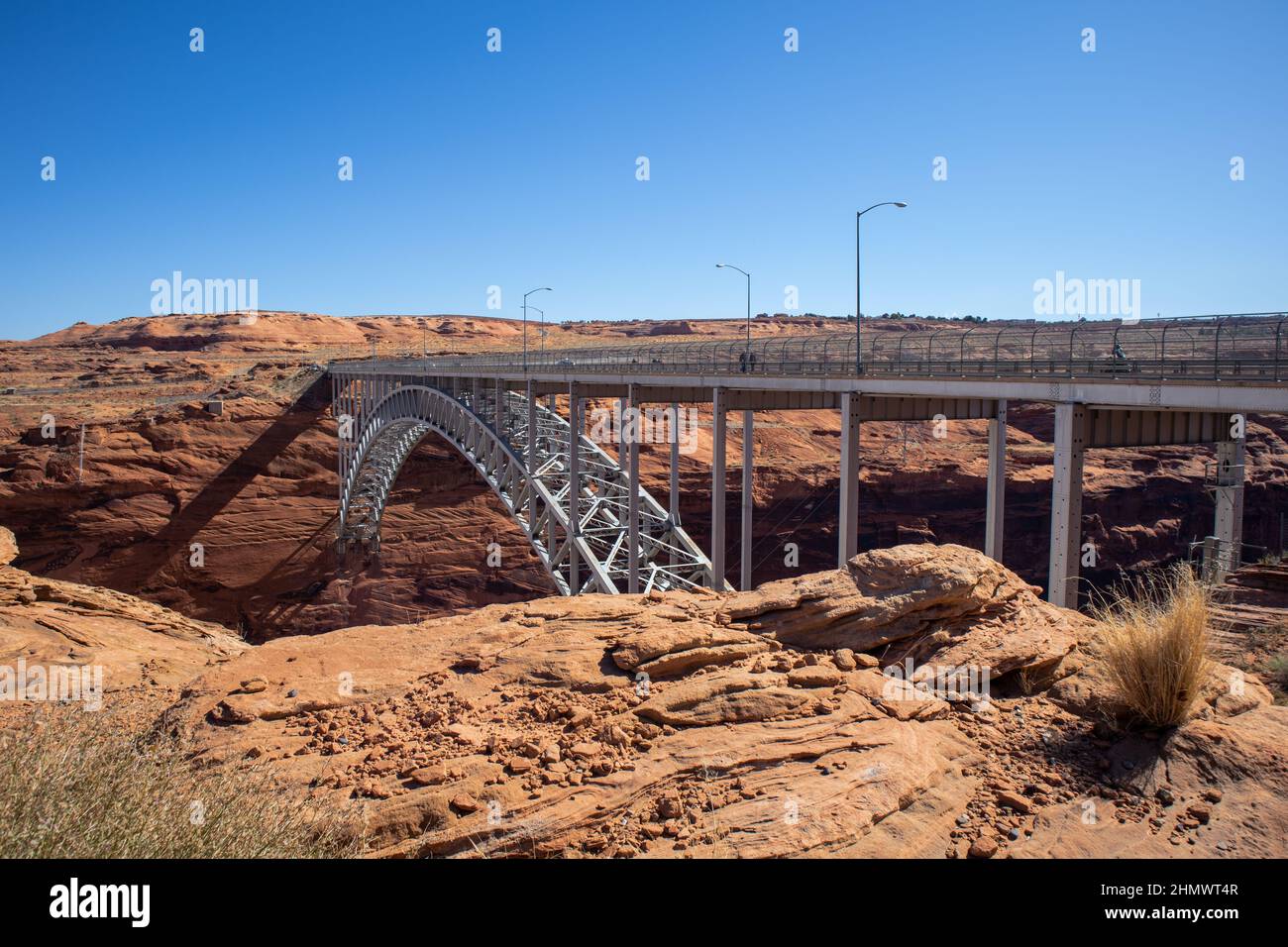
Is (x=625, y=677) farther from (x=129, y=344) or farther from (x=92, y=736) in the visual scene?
(x=129, y=344)

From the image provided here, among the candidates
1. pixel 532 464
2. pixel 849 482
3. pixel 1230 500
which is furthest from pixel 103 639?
pixel 1230 500

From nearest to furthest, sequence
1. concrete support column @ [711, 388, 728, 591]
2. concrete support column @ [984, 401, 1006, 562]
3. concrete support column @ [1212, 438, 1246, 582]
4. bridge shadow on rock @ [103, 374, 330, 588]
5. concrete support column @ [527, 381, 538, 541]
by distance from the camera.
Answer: concrete support column @ [984, 401, 1006, 562] → concrete support column @ [1212, 438, 1246, 582] → concrete support column @ [711, 388, 728, 591] → concrete support column @ [527, 381, 538, 541] → bridge shadow on rock @ [103, 374, 330, 588]

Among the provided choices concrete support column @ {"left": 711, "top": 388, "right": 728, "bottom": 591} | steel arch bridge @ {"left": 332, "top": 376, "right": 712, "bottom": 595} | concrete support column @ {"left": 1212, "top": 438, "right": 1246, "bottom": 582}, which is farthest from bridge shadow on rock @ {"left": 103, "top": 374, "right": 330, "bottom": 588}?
concrete support column @ {"left": 1212, "top": 438, "right": 1246, "bottom": 582}

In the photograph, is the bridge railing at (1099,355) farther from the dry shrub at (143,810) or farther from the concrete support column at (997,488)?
the dry shrub at (143,810)

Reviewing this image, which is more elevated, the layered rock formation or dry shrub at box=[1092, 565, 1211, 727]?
dry shrub at box=[1092, 565, 1211, 727]

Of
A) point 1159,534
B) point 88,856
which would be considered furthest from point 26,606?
point 1159,534

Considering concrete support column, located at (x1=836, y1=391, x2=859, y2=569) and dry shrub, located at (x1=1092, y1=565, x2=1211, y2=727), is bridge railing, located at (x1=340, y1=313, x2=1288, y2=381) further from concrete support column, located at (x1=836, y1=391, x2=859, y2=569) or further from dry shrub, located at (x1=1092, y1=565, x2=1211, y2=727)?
dry shrub, located at (x1=1092, y1=565, x2=1211, y2=727)
